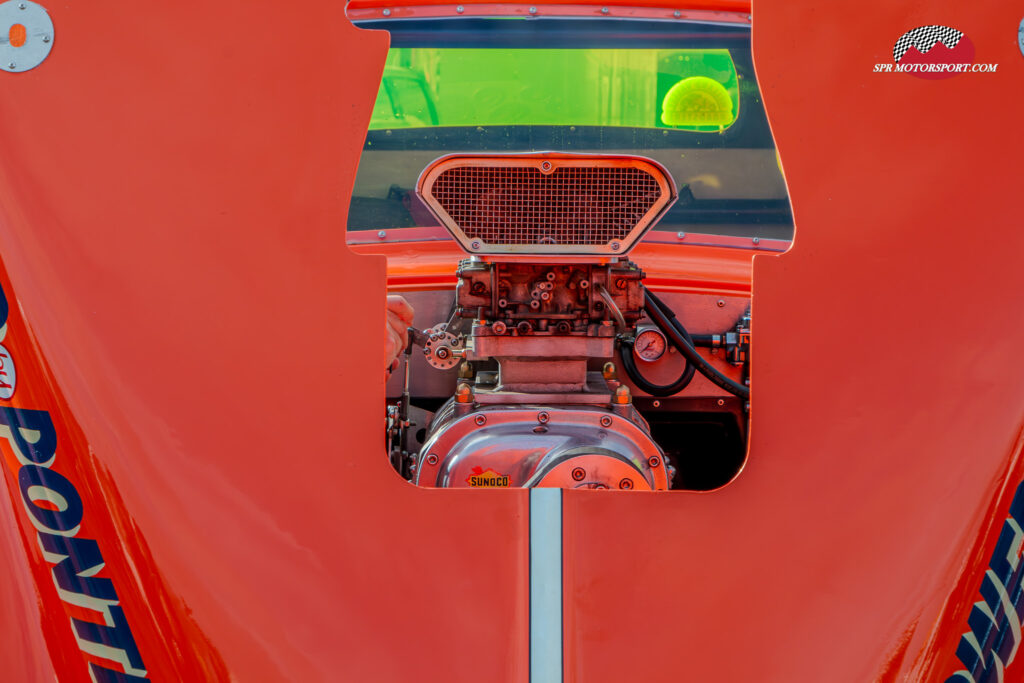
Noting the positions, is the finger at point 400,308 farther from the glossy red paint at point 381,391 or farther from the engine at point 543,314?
the glossy red paint at point 381,391

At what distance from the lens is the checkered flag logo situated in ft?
3.95

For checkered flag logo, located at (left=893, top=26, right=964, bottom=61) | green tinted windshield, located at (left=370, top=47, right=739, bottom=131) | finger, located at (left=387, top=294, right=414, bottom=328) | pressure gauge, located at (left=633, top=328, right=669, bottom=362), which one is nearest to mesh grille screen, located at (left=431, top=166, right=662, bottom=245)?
finger, located at (left=387, top=294, right=414, bottom=328)

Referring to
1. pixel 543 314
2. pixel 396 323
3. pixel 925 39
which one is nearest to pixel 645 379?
pixel 543 314

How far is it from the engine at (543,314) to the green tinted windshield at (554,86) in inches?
36.6

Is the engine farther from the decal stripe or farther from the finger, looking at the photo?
the decal stripe

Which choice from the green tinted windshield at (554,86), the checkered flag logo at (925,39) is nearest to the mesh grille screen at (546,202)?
the checkered flag logo at (925,39)

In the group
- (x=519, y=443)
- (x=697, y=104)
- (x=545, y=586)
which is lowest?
(x=545, y=586)

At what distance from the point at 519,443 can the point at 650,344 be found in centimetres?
73

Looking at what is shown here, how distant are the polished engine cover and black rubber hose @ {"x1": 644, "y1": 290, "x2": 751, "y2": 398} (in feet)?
1.67

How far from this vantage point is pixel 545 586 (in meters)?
1.24

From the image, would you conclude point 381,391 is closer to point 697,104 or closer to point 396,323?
point 396,323

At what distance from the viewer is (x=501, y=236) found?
1.65 metres

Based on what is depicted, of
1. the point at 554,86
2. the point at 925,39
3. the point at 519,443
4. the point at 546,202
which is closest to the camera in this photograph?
the point at 925,39

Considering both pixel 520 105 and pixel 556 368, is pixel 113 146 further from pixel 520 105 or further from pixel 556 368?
pixel 520 105
